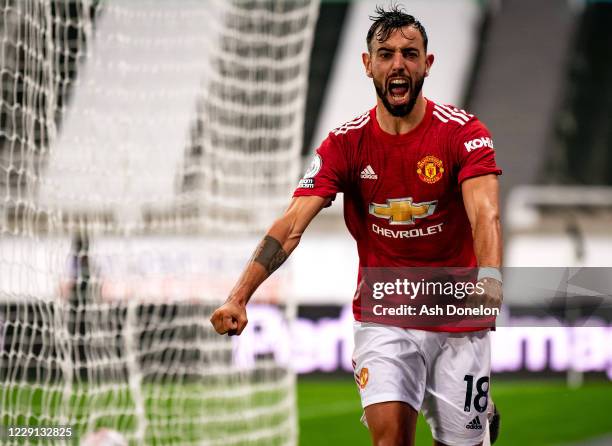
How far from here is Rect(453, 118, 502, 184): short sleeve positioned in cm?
360

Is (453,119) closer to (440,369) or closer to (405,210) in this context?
(405,210)

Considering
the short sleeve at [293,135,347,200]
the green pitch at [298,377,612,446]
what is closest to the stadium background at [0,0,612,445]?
A: the green pitch at [298,377,612,446]

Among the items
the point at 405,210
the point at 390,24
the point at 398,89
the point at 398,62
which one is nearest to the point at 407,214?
the point at 405,210

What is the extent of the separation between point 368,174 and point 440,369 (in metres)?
0.80

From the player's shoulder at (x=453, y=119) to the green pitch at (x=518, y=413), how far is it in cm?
396

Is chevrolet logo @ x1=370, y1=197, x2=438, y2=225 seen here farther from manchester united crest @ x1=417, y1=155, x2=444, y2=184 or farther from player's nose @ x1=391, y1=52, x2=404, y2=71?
player's nose @ x1=391, y1=52, x2=404, y2=71

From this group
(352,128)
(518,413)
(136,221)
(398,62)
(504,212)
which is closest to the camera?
(398,62)

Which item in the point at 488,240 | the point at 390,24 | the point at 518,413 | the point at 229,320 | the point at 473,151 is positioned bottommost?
the point at 518,413

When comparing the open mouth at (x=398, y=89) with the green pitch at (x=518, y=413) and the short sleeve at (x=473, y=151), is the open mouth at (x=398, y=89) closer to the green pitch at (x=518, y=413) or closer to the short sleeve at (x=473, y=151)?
the short sleeve at (x=473, y=151)

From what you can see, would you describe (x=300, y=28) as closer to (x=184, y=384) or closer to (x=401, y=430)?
(x=184, y=384)

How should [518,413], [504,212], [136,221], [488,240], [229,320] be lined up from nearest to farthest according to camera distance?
[229,320] < [488,240] < [136,221] < [518,413] < [504,212]

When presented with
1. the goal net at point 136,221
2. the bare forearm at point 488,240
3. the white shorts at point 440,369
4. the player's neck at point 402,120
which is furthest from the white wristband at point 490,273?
the goal net at point 136,221

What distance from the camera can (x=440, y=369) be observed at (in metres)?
3.91

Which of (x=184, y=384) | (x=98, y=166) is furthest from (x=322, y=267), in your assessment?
(x=98, y=166)
